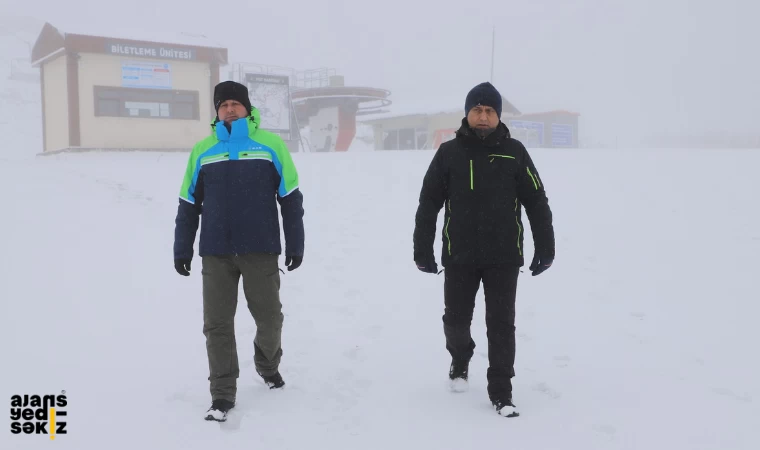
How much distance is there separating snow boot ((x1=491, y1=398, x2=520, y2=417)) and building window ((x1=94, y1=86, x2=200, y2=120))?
21101 millimetres

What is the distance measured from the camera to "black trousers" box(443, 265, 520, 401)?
3.67 metres

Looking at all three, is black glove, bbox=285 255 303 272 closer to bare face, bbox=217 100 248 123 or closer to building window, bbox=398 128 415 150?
bare face, bbox=217 100 248 123

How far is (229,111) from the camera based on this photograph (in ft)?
11.8

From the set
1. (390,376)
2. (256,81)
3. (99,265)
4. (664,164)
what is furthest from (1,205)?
(256,81)

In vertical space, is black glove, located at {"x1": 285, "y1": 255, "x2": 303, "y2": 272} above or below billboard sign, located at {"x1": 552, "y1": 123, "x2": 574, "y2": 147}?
below

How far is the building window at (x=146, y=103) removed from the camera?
70.5ft

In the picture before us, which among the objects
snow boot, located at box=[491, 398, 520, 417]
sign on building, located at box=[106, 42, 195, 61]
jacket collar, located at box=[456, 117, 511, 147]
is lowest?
snow boot, located at box=[491, 398, 520, 417]

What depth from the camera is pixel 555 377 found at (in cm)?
432

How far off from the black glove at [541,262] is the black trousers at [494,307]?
0.45 ft

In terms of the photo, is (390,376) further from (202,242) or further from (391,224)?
(391,224)

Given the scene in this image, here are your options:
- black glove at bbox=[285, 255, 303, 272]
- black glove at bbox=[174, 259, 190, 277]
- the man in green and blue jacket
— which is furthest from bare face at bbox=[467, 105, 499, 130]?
black glove at bbox=[174, 259, 190, 277]

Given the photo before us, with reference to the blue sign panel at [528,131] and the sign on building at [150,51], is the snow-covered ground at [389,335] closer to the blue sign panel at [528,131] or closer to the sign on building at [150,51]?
the sign on building at [150,51]

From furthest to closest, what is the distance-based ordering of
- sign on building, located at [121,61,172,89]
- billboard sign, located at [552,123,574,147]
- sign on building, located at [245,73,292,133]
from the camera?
billboard sign, located at [552,123,574,147] → sign on building, located at [245,73,292,133] → sign on building, located at [121,61,172,89]

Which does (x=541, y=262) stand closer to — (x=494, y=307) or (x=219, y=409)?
(x=494, y=307)
